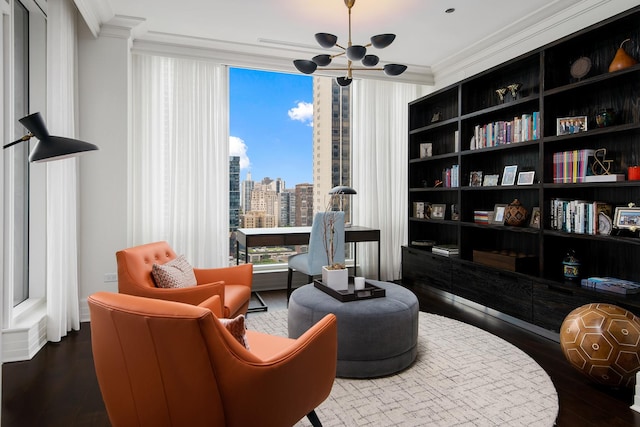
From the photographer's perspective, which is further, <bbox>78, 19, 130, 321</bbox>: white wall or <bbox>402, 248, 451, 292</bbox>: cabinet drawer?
<bbox>402, 248, 451, 292</bbox>: cabinet drawer

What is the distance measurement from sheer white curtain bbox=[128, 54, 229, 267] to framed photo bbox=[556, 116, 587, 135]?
10.7ft

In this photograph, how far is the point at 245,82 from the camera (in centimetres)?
493

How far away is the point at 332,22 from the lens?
3707mm

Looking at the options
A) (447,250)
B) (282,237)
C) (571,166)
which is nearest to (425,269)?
(447,250)

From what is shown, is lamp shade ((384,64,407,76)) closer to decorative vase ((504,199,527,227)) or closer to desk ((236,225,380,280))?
decorative vase ((504,199,527,227))

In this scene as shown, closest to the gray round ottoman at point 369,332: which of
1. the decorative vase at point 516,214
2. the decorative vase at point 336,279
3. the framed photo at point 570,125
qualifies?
the decorative vase at point 336,279

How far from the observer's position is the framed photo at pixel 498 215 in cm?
379

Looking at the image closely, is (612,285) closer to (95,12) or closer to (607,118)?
(607,118)

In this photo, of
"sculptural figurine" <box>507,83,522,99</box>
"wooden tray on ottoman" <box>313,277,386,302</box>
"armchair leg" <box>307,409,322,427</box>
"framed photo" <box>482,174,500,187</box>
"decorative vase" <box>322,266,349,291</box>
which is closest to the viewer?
"armchair leg" <box>307,409,322,427</box>

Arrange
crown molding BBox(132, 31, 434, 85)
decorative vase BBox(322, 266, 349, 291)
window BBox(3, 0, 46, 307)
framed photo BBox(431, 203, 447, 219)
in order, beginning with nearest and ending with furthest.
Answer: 1. decorative vase BBox(322, 266, 349, 291)
2. window BBox(3, 0, 46, 307)
3. crown molding BBox(132, 31, 434, 85)
4. framed photo BBox(431, 203, 447, 219)

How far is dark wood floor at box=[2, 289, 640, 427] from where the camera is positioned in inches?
80.0

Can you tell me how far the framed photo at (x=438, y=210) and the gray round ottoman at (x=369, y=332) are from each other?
2.26 meters

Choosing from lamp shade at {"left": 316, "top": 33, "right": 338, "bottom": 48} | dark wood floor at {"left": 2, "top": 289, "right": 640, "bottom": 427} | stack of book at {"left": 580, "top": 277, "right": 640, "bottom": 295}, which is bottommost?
dark wood floor at {"left": 2, "top": 289, "right": 640, "bottom": 427}

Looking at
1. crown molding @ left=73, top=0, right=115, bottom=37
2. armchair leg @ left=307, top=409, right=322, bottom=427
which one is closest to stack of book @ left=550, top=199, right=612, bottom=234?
armchair leg @ left=307, top=409, right=322, bottom=427
